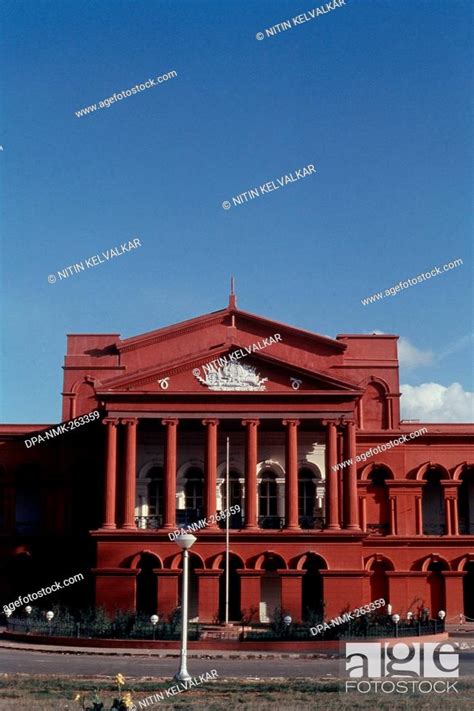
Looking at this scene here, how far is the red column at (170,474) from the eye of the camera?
42.0 metres

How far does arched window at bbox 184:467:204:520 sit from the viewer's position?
4575 centimetres

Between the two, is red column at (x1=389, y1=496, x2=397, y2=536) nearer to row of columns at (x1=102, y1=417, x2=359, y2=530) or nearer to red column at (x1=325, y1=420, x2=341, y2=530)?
row of columns at (x1=102, y1=417, x2=359, y2=530)

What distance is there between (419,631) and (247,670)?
34.1 feet

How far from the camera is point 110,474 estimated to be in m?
42.2

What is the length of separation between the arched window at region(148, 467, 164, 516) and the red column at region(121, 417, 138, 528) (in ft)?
12.4

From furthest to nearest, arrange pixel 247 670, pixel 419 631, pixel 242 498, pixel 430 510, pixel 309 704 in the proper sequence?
1. pixel 430 510
2. pixel 242 498
3. pixel 419 631
4. pixel 247 670
5. pixel 309 704

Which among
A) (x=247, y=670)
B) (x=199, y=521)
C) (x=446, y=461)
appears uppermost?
(x=446, y=461)

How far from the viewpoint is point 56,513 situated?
47719 mm

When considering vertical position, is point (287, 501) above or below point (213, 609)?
above

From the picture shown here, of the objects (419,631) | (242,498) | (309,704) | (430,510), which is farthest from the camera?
(430,510)

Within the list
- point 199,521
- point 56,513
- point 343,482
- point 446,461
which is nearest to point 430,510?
point 446,461

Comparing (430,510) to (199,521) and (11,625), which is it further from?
(11,625)

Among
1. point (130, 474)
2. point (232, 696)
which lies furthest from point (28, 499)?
point (232, 696)

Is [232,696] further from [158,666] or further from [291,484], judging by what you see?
[291,484]
